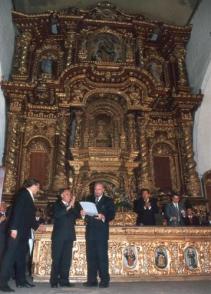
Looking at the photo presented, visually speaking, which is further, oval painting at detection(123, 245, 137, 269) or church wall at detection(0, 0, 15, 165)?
church wall at detection(0, 0, 15, 165)

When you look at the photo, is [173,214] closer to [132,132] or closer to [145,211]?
[145,211]

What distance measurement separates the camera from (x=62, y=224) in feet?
15.0

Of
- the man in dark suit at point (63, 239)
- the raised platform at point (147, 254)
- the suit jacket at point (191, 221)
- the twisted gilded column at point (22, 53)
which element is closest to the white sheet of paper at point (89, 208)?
the man in dark suit at point (63, 239)

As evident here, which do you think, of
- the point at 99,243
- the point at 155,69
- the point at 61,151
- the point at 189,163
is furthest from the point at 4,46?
the point at 99,243

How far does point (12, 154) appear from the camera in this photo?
31.4 feet

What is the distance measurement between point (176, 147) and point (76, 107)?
382 cm

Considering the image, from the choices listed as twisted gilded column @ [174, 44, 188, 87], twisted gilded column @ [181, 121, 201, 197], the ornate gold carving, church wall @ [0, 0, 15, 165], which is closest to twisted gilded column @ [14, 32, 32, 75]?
the ornate gold carving

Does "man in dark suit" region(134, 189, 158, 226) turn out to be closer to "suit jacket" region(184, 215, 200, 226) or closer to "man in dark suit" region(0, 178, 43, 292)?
"suit jacket" region(184, 215, 200, 226)

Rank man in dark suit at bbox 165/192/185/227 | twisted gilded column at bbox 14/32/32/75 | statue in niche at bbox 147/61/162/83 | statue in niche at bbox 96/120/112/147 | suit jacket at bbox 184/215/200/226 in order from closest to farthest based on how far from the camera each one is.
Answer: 1. man in dark suit at bbox 165/192/185/227
2. suit jacket at bbox 184/215/200/226
3. statue in niche at bbox 96/120/112/147
4. twisted gilded column at bbox 14/32/32/75
5. statue in niche at bbox 147/61/162/83

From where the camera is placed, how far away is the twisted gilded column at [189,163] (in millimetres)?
9495

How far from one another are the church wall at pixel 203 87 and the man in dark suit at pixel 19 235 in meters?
7.41

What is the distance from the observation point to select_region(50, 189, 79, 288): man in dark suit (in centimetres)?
434

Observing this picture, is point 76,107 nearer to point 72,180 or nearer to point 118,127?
point 118,127

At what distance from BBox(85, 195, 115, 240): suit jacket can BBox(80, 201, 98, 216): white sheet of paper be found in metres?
0.11
